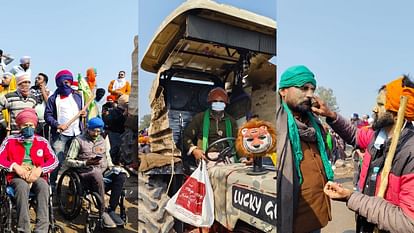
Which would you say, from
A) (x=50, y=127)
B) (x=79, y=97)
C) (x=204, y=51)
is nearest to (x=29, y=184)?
(x=50, y=127)

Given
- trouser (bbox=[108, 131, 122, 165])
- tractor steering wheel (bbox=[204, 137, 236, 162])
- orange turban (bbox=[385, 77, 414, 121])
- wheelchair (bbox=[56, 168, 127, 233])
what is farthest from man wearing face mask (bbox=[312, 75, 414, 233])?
trouser (bbox=[108, 131, 122, 165])

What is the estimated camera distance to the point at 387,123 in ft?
4.89

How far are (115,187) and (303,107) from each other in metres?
2.90

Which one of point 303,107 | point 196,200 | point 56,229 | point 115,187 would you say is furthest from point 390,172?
point 115,187

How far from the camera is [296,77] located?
1472mm

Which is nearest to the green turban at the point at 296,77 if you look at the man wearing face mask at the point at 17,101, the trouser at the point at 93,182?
the trouser at the point at 93,182

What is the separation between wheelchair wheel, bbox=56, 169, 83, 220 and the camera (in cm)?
390

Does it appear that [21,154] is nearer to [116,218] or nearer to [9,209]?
[9,209]

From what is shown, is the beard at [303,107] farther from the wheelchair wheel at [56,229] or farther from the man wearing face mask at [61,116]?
the man wearing face mask at [61,116]

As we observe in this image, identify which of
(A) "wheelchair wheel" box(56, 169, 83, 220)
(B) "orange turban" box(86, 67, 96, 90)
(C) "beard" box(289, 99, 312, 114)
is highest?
(B) "orange turban" box(86, 67, 96, 90)

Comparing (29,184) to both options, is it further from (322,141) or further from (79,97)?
(322,141)

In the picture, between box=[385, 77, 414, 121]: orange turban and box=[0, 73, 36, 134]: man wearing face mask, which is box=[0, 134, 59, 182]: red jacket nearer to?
box=[0, 73, 36, 134]: man wearing face mask

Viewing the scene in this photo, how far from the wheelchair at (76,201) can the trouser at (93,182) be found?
27 mm

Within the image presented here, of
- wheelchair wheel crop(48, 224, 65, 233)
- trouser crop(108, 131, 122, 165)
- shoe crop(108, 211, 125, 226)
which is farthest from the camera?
trouser crop(108, 131, 122, 165)
